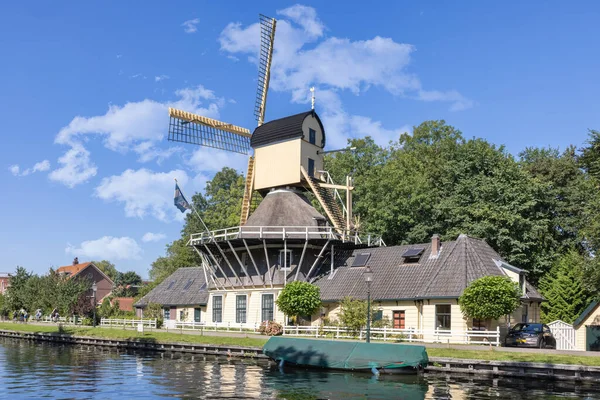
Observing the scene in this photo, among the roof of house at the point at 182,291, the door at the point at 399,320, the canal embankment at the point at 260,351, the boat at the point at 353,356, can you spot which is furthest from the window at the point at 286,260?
the boat at the point at 353,356

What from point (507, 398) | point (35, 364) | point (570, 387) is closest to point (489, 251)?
point (570, 387)

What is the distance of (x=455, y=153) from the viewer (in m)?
57.2

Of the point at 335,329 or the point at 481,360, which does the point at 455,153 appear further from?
the point at 481,360

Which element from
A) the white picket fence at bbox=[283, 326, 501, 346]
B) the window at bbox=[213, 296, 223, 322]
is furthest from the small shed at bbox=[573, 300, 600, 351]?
the window at bbox=[213, 296, 223, 322]

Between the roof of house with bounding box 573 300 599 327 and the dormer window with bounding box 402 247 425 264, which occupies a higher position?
the dormer window with bounding box 402 247 425 264

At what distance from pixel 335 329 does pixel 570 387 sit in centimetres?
1651

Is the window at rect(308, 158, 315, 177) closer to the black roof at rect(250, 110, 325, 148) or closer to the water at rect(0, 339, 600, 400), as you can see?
the black roof at rect(250, 110, 325, 148)

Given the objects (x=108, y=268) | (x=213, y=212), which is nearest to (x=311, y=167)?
(x=213, y=212)

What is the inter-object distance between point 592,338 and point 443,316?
8861 mm

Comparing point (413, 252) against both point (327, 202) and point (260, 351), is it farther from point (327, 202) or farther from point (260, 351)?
point (260, 351)

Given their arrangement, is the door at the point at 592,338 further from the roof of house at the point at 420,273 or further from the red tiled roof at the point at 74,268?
the red tiled roof at the point at 74,268

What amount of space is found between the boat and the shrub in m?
10.7

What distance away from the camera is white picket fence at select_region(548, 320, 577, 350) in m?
34.0

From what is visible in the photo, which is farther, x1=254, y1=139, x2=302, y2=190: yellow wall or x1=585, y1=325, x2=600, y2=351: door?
x1=254, y1=139, x2=302, y2=190: yellow wall
